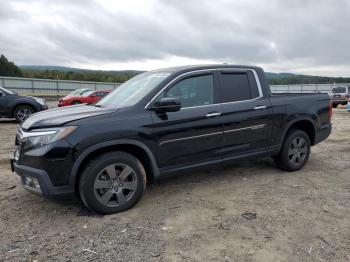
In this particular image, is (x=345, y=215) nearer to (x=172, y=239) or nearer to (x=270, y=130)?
(x=270, y=130)

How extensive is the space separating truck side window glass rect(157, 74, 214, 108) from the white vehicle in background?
20.3 meters

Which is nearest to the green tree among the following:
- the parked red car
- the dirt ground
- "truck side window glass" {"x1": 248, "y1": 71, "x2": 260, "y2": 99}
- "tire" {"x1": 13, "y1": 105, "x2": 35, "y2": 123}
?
the parked red car

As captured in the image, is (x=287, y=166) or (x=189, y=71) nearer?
(x=189, y=71)

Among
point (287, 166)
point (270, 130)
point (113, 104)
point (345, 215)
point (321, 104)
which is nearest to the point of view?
point (345, 215)

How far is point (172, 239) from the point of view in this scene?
326 cm

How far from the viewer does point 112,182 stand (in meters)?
3.77

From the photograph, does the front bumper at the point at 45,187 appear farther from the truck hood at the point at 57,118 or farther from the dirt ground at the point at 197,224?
the truck hood at the point at 57,118

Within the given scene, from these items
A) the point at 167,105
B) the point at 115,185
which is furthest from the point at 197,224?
the point at 167,105

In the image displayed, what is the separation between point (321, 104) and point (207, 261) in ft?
13.4

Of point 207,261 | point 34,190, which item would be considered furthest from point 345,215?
point 34,190

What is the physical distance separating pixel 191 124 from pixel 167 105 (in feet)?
1.56

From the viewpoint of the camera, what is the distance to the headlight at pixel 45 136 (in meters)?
3.51

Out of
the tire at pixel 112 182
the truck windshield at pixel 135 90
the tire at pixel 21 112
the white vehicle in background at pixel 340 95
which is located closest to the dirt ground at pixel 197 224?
the tire at pixel 112 182

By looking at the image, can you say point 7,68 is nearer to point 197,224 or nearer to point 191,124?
point 191,124
